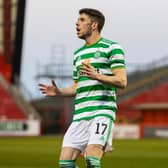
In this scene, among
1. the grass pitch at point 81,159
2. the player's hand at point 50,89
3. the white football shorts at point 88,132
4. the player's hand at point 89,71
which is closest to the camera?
the player's hand at point 89,71

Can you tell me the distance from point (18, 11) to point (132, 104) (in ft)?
38.3

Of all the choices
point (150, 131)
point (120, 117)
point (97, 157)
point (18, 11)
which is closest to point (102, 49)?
point (97, 157)

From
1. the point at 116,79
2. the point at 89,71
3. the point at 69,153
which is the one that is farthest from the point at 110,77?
the point at 69,153

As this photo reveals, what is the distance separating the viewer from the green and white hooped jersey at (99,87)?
7062 millimetres

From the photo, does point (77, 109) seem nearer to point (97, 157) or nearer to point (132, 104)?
point (97, 157)

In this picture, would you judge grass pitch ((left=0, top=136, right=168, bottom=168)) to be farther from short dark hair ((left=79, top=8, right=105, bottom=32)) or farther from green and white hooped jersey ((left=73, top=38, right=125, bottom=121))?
short dark hair ((left=79, top=8, right=105, bottom=32))

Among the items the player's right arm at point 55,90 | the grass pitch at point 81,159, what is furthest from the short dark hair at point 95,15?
the grass pitch at point 81,159

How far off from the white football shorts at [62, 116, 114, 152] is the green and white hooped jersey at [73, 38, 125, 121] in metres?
0.06

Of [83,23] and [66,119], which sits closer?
[83,23]

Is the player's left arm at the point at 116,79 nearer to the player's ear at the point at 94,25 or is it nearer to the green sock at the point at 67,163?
the player's ear at the point at 94,25

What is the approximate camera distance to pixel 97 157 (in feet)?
22.7

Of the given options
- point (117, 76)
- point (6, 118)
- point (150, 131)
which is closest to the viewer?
point (117, 76)

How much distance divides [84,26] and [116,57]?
458mm

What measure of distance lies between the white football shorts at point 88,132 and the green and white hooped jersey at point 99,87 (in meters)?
0.06
